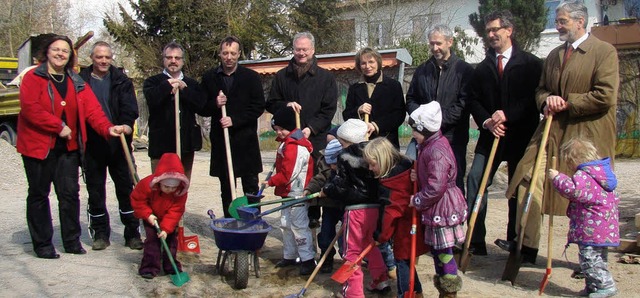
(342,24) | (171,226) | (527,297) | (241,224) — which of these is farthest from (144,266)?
(342,24)

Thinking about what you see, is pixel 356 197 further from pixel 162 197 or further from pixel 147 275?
pixel 147 275

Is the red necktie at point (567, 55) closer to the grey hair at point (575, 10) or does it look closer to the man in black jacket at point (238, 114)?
the grey hair at point (575, 10)

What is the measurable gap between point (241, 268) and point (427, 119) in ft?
5.95

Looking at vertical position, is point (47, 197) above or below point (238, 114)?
below

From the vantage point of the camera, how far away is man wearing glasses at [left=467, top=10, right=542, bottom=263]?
5.52 metres

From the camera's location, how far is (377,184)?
477 centimetres

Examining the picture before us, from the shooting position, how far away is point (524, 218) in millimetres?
4992

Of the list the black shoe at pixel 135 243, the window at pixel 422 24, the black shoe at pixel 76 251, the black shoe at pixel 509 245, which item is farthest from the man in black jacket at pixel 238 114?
the window at pixel 422 24

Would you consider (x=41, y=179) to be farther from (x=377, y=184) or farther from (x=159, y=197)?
(x=377, y=184)

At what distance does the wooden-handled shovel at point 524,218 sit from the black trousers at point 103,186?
337cm

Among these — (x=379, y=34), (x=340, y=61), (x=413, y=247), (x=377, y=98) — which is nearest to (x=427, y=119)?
(x=413, y=247)

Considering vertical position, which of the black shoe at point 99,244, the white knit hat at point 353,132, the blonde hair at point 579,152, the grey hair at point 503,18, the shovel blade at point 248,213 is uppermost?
the grey hair at point 503,18

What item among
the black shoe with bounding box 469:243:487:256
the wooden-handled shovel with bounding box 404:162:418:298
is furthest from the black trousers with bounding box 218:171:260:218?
the wooden-handled shovel with bounding box 404:162:418:298

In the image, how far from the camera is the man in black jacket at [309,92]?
5.97 m
